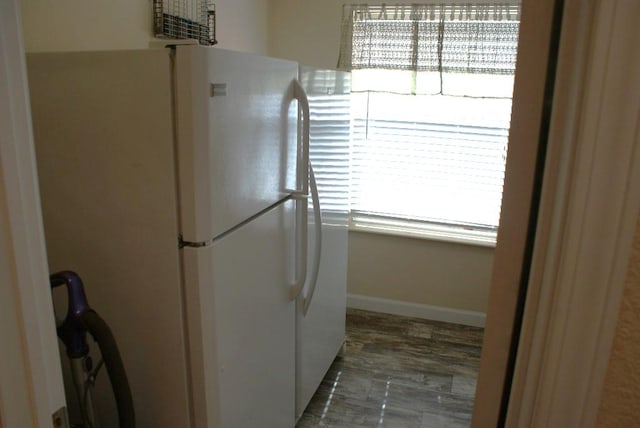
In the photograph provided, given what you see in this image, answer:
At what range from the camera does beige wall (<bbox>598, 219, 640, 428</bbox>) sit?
0.51 m

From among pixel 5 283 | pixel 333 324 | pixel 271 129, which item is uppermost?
pixel 271 129

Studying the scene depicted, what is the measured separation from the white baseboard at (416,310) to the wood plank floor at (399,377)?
0.15 feet

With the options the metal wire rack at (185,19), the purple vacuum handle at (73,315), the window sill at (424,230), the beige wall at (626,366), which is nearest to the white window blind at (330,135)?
the metal wire rack at (185,19)

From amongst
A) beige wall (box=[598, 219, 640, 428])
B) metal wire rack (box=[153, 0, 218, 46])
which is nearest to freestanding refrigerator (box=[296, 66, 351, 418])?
metal wire rack (box=[153, 0, 218, 46])

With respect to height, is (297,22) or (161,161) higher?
(297,22)

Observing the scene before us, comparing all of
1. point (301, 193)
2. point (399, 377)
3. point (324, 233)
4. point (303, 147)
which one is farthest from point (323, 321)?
point (303, 147)

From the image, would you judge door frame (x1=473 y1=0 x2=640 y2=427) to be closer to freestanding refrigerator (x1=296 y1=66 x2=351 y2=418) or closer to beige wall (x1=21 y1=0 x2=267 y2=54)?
freestanding refrigerator (x1=296 y1=66 x2=351 y2=418)

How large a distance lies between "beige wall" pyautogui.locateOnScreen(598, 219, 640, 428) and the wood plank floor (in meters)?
1.92

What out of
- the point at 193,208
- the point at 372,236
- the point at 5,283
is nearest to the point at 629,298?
the point at 5,283

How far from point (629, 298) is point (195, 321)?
1065 millimetres

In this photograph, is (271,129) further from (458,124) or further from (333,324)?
(458,124)

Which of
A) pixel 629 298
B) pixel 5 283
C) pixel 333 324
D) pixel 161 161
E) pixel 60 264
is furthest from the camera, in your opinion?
pixel 333 324

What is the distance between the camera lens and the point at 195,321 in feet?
4.37

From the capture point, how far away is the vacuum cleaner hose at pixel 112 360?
121 cm
